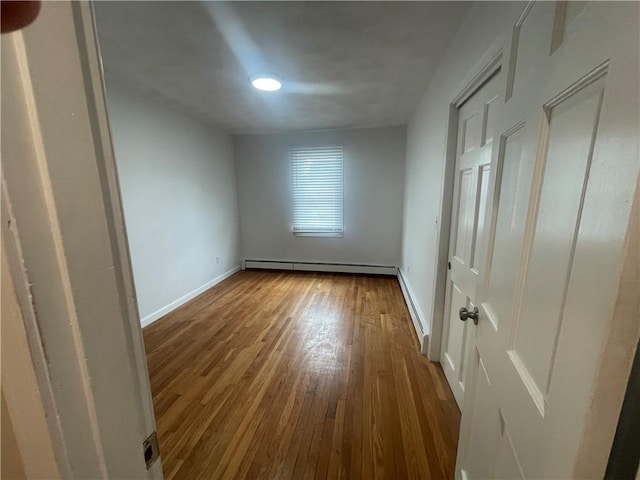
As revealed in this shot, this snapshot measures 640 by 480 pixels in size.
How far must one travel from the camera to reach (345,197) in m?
4.23

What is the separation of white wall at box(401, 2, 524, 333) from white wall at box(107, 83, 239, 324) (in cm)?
276

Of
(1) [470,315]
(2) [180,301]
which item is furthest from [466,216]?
(2) [180,301]

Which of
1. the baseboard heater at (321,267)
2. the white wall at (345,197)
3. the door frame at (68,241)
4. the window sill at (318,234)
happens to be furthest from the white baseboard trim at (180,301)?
the door frame at (68,241)

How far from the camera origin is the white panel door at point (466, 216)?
1329 millimetres

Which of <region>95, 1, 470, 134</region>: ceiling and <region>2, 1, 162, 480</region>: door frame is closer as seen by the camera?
<region>2, 1, 162, 480</region>: door frame

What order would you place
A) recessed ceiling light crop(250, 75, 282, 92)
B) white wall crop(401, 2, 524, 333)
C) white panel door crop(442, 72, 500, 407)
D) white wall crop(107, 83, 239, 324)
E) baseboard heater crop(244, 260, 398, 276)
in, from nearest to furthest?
white wall crop(401, 2, 524, 333) → white panel door crop(442, 72, 500, 407) → recessed ceiling light crop(250, 75, 282, 92) → white wall crop(107, 83, 239, 324) → baseboard heater crop(244, 260, 398, 276)

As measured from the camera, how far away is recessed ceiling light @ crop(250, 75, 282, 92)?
2.14 m

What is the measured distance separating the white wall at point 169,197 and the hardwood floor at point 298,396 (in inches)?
18.4

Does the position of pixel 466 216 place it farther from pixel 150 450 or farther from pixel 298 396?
pixel 150 450

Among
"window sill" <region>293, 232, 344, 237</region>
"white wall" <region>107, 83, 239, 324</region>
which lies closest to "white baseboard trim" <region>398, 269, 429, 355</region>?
"window sill" <region>293, 232, 344, 237</region>

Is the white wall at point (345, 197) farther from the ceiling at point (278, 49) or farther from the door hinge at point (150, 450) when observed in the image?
the door hinge at point (150, 450)

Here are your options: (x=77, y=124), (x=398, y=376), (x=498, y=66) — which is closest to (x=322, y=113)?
(x=498, y=66)

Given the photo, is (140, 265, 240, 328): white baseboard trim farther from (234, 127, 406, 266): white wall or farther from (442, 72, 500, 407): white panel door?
(442, 72, 500, 407): white panel door

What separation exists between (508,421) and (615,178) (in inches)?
26.0
